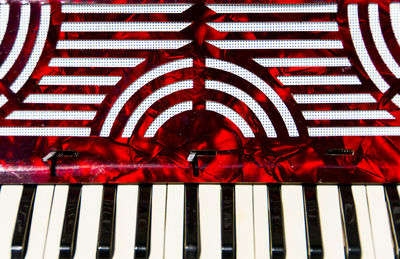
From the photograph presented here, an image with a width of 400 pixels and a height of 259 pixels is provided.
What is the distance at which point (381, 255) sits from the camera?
3.68ft

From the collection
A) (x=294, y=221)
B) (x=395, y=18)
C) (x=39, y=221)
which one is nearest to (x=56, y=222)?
(x=39, y=221)

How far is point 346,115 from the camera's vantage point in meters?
1.17

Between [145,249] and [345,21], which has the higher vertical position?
[345,21]

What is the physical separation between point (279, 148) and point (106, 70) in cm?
58

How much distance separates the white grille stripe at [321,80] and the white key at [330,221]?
1.05 ft

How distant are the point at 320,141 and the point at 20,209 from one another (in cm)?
93

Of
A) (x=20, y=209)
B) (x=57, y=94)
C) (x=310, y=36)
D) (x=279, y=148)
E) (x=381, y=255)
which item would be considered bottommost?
(x=381, y=255)

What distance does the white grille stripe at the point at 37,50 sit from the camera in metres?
1.19

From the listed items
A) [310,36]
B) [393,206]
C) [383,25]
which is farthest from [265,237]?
[383,25]

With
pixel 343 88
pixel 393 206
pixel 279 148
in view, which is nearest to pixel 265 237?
pixel 279 148

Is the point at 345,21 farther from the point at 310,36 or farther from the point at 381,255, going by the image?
the point at 381,255

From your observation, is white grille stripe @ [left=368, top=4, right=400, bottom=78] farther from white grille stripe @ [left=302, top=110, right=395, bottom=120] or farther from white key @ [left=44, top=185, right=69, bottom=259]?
white key @ [left=44, top=185, right=69, bottom=259]

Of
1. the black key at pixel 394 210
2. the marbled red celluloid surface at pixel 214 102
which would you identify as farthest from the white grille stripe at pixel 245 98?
the black key at pixel 394 210

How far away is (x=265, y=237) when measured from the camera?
1.14 m
